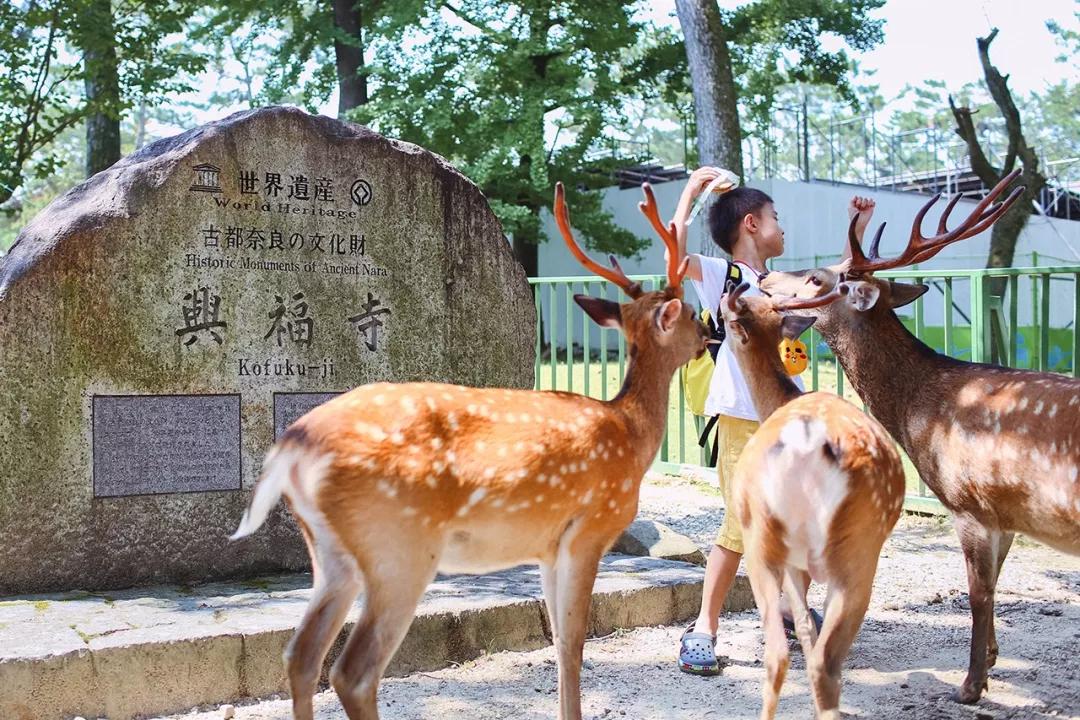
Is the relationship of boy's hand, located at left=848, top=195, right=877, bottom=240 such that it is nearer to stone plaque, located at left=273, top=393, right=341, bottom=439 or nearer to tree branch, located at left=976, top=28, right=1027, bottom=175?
stone plaque, located at left=273, top=393, right=341, bottom=439

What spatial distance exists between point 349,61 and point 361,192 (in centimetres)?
1219

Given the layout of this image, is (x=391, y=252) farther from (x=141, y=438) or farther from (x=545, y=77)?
(x=545, y=77)

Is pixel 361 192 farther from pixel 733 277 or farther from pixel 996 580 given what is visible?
pixel 996 580

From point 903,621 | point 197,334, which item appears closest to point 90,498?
point 197,334

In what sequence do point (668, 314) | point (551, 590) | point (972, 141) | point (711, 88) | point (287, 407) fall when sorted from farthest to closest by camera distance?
point (972, 141)
point (711, 88)
point (287, 407)
point (668, 314)
point (551, 590)

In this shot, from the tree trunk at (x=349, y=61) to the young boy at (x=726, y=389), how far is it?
12.8 m

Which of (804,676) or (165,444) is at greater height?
(165,444)

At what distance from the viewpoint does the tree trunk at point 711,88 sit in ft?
31.2

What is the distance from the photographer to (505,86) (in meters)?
15.9

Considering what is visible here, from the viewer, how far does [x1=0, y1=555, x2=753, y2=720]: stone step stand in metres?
3.75

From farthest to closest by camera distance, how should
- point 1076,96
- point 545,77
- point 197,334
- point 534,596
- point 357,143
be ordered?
point 1076,96
point 545,77
point 357,143
point 197,334
point 534,596

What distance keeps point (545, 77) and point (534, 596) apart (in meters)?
12.2

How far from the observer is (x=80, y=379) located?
4.76m

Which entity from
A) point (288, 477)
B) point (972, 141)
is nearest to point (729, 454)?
point (288, 477)
